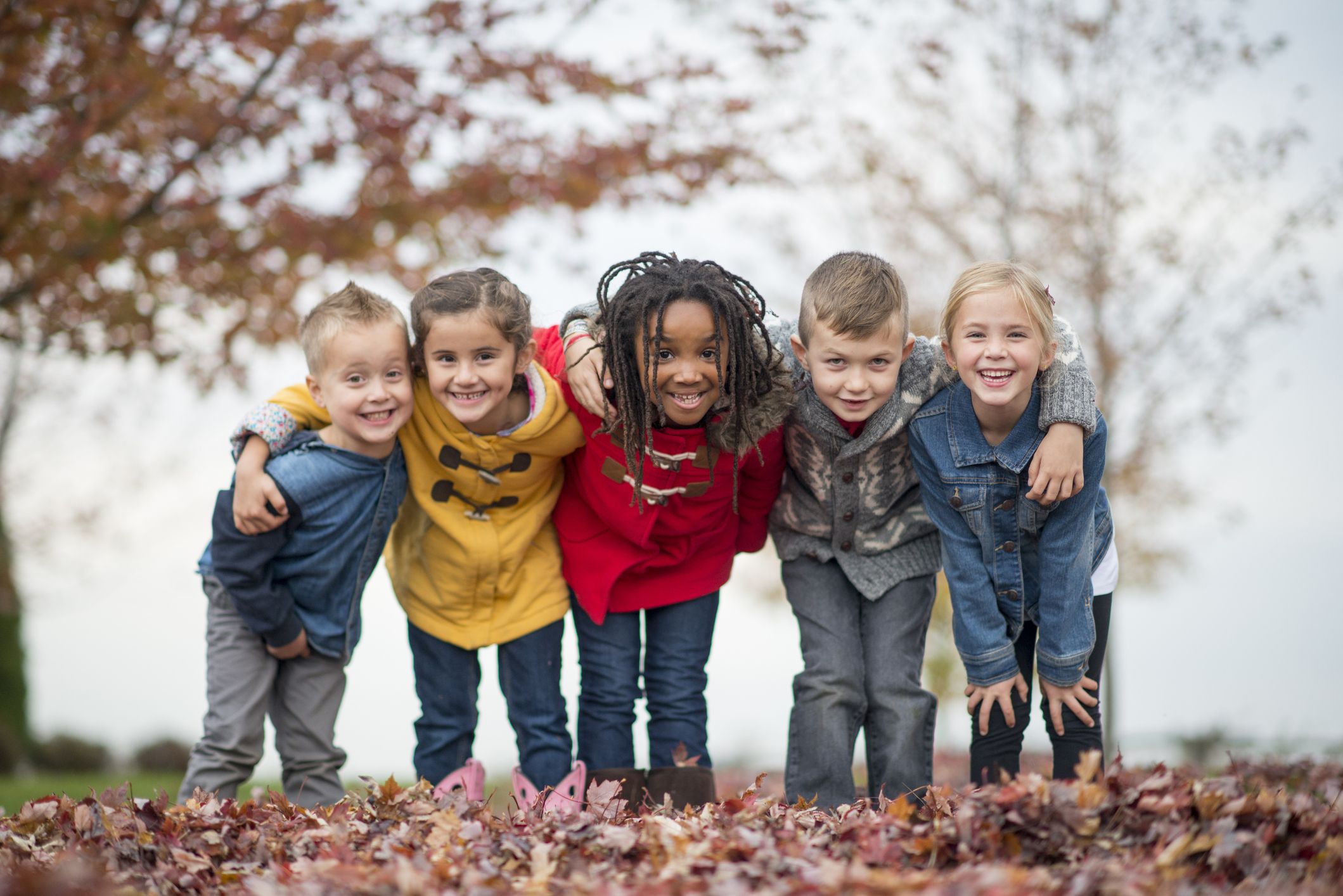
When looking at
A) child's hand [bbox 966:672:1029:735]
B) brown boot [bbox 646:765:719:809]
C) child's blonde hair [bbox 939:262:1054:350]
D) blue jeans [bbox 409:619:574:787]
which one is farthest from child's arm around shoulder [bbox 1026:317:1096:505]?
blue jeans [bbox 409:619:574:787]

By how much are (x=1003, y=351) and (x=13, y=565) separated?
35.2 feet

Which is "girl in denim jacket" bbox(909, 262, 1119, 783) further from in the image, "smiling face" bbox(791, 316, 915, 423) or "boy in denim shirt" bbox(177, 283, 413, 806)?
"boy in denim shirt" bbox(177, 283, 413, 806)

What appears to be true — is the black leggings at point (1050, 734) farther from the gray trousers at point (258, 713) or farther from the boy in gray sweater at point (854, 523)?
the gray trousers at point (258, 713)

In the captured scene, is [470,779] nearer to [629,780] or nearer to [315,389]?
[629,780]

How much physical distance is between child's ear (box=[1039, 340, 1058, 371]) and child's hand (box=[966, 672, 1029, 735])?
92 cm

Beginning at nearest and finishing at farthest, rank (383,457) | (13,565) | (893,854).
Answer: (893,854), (383,457), (13,565)

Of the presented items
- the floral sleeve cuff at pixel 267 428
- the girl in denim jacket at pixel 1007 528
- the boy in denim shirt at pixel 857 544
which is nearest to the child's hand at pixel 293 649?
the floral sleeve cuff at pixel 267 428

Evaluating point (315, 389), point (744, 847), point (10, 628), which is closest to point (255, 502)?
point (315, 389)

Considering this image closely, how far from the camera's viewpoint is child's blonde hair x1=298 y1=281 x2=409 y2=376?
3455 millimetres

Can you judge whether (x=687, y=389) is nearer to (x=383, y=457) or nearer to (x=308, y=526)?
(x=383, y=457)

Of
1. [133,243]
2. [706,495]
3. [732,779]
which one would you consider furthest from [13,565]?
[706,495]

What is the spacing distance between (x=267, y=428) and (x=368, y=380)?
362 millimetres

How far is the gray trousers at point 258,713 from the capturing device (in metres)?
3.55

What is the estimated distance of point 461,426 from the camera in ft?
11.6
